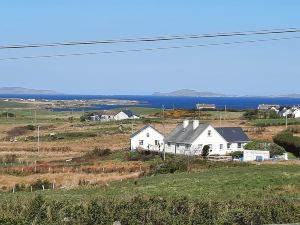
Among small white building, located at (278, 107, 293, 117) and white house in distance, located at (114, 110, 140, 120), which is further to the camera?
white house in distance, located at (114, 110, 140, 120)

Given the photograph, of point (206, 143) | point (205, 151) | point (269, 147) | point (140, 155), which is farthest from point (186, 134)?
point (269, 147)

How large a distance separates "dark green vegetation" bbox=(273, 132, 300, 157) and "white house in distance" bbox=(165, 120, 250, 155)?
3821mm

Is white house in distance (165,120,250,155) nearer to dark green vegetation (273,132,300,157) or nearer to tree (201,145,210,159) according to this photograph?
tree (201,145,210,159)

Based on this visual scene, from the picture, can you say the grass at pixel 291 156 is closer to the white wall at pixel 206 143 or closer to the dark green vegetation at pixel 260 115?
the white wall at pixel 206 143

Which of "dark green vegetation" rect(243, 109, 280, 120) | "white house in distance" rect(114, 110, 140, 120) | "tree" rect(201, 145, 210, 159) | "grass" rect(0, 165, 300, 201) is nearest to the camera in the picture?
"grass" rect(0, 165, 300, 201)

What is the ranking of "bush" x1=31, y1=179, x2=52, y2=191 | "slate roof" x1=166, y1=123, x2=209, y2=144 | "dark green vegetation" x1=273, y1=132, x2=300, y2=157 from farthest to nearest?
1. "slate roof" x1=166, y1=123, x2=209, y2=144
2. "dark green vegetation" x1=273, y1=132, x2=300, y2=157
3. "bush" x1=31, y1=179, x2=52, y2=191

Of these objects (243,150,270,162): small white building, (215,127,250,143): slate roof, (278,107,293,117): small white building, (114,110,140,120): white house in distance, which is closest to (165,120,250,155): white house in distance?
(215,127,250,143): slate roof

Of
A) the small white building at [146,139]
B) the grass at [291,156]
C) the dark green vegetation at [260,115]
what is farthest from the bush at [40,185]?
the dark green vegetation at [260,115]

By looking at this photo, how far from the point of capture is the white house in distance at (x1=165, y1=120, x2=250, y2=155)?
65500 mm

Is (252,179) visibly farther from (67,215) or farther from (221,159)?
(221,159)

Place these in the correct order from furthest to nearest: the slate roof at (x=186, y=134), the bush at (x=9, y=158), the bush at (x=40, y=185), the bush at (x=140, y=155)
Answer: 1. the slate roof at (x=186, y=134)
2. the bush at (x=9, y=158)
3. the bush at (x=140, y=155)
4. the bush at (x=40, y=185)

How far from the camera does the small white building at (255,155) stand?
2352 inches

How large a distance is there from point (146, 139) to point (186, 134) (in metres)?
8.15

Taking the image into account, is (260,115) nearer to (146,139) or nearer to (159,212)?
(146,139)
